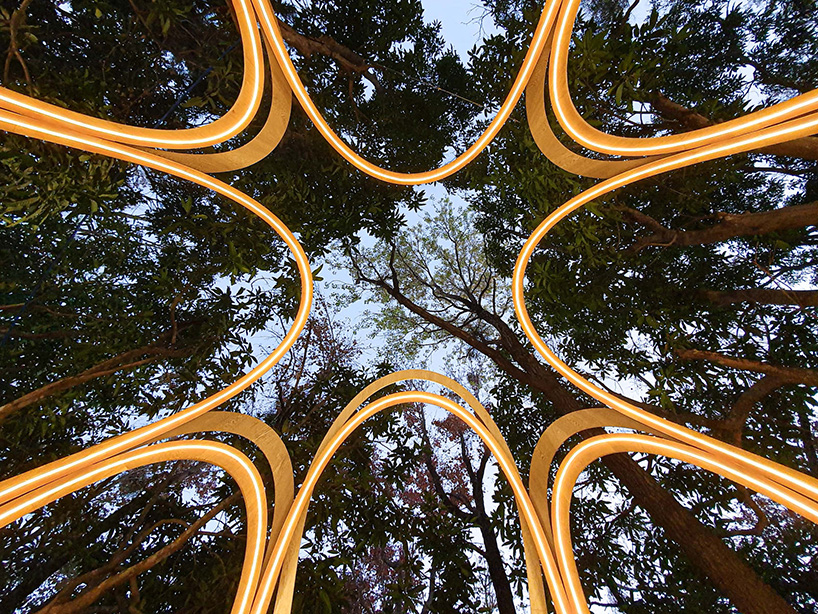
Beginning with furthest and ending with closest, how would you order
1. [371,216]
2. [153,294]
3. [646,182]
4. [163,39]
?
[371,216] < [646,182] < [153,294] < [163,39]

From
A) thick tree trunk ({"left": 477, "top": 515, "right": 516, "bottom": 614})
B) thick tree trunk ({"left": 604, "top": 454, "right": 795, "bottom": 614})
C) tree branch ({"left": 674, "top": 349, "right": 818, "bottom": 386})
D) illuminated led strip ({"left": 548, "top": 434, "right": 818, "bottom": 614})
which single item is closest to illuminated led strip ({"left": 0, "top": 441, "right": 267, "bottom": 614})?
illuminated led strip ({"left": 548, "top": 434, "right": 818, "bottom": 614})

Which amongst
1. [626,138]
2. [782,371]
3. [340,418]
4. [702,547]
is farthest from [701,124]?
[340,418]

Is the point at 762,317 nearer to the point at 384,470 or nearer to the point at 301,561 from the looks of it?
the point at 384,470

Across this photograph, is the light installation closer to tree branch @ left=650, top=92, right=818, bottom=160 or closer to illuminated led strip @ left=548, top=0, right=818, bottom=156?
illuminated led strip @ left=548, top=0, right=818, bottom=156

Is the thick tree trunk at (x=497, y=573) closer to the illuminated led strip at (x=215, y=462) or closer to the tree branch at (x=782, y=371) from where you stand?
the tree branch at (x=782, y=371)

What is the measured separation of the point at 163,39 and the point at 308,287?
402cm

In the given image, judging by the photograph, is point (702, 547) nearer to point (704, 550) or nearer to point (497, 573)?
point (704, 550)

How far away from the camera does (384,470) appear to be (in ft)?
17.5

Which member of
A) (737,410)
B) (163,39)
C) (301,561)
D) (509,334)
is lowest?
(301,561)

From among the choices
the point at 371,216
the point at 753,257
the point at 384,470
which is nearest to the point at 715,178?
the point at 753,257

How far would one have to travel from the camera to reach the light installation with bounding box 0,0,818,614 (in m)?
1.79

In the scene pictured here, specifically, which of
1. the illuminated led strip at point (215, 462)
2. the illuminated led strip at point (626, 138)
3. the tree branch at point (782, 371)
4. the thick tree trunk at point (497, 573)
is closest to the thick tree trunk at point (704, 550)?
the tree branch at point (782, 371)

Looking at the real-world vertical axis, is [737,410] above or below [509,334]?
below

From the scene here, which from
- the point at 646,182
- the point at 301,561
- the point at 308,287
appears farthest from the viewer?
the point at 646,182
